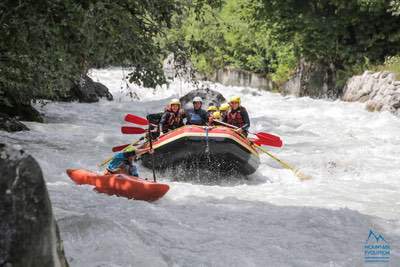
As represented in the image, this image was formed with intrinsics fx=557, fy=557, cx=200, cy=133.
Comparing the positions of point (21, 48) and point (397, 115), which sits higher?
point (21, 48)

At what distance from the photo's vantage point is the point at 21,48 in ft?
18.5

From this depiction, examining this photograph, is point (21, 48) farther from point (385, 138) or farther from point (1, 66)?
point (385, 138)

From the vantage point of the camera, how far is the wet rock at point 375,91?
17984 millimetres

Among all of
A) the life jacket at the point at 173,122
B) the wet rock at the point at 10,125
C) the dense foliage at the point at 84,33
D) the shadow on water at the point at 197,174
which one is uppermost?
the dense foliage at the point at 84,33

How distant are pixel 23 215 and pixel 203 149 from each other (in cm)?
661

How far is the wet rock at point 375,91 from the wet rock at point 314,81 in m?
1.93

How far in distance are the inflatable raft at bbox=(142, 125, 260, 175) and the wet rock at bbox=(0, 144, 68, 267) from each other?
6375 millimetres

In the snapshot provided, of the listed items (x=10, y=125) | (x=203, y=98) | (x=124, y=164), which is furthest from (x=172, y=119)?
(x=203, y=98)

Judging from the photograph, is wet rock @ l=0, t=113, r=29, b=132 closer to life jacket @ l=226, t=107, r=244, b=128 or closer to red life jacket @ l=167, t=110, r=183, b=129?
red life jacket @ l=167, t=110, r=183, b=129

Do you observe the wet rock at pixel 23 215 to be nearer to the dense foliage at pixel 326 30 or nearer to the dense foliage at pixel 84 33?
the dense foliage at pixel 84 33

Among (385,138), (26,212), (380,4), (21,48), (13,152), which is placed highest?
(380,4)

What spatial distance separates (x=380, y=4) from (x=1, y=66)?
17557 mm

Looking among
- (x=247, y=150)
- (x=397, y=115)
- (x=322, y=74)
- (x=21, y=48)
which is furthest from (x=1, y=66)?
(x=322, y=74)

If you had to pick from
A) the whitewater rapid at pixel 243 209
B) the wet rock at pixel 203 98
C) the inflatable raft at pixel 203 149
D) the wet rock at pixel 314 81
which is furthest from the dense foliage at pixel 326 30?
the inflatable raft at pixel 203 149
